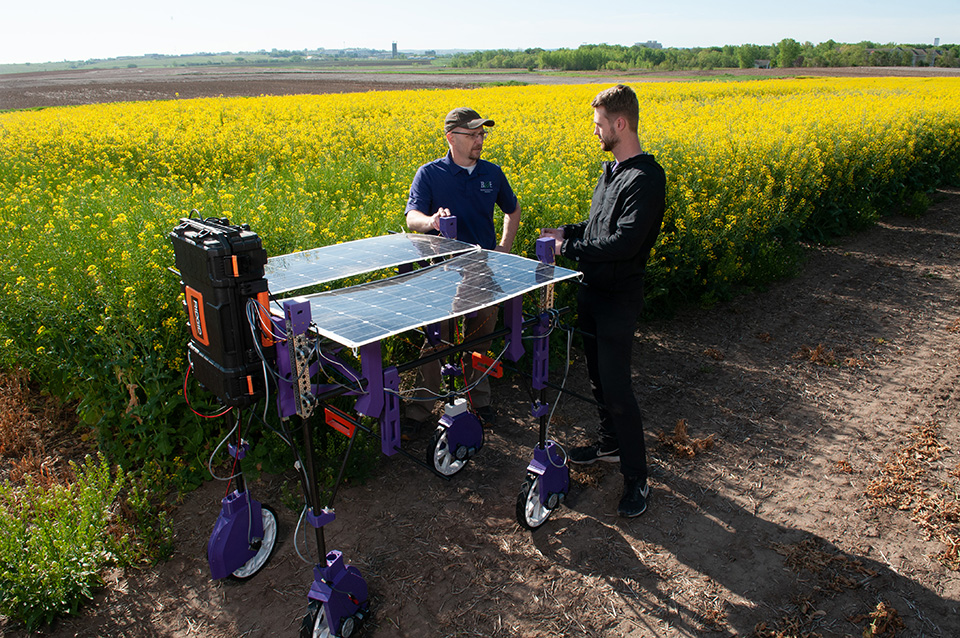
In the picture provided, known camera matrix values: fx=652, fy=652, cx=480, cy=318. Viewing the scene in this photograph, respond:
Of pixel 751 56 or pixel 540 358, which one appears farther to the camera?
pixel 751 56

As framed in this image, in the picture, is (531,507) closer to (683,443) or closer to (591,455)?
(591,455)

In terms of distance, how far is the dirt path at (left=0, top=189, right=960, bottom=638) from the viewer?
320 cm

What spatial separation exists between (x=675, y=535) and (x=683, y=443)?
107cm

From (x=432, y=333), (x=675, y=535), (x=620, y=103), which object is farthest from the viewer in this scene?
(x=432, y=333)

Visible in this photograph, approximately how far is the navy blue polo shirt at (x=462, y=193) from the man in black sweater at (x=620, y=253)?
82cm

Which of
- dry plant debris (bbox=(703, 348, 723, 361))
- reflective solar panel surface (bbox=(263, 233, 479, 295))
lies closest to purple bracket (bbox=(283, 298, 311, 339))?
reflective solar panel surface (bbox=(263, 233, 479, 295))

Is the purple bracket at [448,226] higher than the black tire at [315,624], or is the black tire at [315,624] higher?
the purple bracket at [448,226]

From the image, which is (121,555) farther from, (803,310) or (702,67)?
(702,67)

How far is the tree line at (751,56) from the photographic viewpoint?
76812mm

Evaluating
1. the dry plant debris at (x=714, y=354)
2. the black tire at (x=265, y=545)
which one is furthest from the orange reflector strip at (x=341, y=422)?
the dry plant debris at (x=714, y=354)

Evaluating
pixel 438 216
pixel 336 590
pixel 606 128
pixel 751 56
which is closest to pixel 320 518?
pixel 336 590

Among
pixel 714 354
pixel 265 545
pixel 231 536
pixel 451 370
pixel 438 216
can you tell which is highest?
pixel 438 216

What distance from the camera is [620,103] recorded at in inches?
135

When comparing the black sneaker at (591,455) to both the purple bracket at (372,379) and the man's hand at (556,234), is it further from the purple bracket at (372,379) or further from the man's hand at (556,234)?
the purple bracket at (372,379)
